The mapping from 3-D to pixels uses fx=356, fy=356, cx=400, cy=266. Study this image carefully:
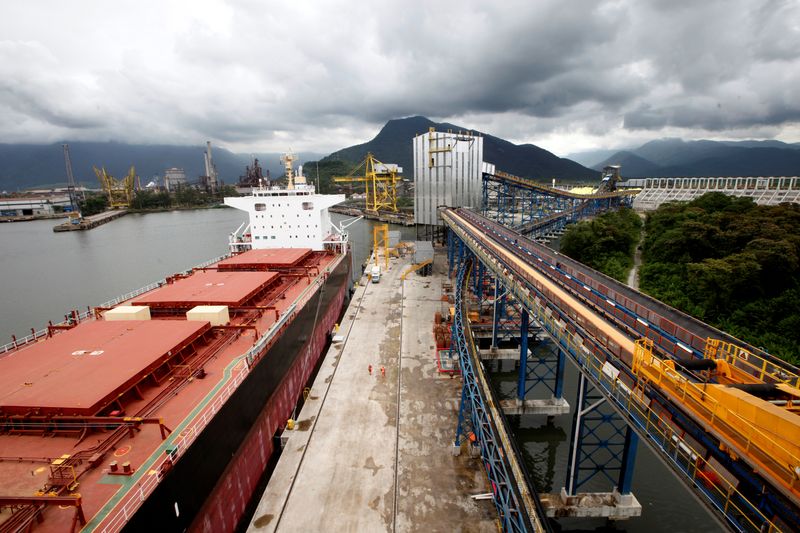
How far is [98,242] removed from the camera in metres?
70.8

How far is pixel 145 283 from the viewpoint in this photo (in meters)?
42.0

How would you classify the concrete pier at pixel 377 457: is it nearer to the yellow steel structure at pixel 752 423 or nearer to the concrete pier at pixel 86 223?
the yellow steel structure at pixel 752 423

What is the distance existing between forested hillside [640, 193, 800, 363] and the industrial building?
70.5 feet

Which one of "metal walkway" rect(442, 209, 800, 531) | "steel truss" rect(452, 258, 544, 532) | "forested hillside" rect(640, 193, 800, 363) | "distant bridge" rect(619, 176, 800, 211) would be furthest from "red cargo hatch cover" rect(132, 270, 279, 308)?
"distant bridge" rect(619, 176, 800, 211)

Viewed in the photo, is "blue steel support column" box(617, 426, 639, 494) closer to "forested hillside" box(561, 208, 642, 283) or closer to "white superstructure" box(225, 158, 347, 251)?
"forested hillside" box(561, 208, 642, 283)

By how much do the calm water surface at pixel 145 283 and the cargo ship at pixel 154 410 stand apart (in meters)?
12.8

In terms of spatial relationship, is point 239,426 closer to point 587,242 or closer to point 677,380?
point 677,380

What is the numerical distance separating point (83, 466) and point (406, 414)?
11.5m

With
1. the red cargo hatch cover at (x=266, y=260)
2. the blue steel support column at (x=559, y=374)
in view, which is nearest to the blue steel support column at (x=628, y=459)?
the blue steel support column at (x=559, y=374)

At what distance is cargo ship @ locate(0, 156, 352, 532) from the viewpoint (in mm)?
8070

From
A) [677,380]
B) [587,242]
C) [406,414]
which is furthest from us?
[587,242]

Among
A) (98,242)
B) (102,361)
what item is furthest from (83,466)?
(98,242)

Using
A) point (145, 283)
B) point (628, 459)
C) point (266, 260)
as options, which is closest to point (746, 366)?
point (628, 459)

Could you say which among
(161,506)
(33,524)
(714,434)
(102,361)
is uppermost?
(714,434)
